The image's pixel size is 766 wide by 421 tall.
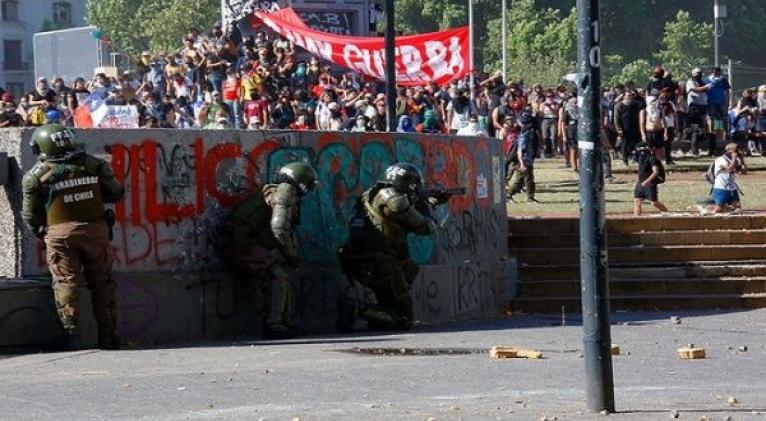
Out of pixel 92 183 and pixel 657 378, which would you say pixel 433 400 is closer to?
pixel 657 378

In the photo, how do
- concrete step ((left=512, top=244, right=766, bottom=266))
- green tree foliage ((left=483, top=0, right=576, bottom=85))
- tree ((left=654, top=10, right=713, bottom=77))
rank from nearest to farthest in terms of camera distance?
concrete step ((left=512, top=244, right=766, bottom=266))
green tree foliage ((left=483, top=0, right=576, bottom=85))
tree ((left=654, top=10, right=713, bottom=77))

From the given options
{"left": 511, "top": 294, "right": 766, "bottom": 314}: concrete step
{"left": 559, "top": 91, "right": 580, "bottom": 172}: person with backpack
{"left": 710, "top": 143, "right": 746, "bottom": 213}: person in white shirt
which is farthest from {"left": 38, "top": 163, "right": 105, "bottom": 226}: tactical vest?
{"left": 559, "top": 91, "right": 580, "bottom": 172}: person with backpack

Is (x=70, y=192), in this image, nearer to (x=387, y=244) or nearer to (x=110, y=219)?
(x=110, y=219)

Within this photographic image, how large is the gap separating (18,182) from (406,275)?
158 inches

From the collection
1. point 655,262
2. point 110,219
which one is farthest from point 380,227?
point 655,262

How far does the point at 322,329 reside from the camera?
1616 centimetres

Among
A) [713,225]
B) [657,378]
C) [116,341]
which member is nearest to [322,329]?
[116,341]

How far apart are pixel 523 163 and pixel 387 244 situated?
9.67 metres

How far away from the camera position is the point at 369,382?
11.3 metres

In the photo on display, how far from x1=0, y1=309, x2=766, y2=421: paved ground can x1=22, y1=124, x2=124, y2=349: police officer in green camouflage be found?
513mm

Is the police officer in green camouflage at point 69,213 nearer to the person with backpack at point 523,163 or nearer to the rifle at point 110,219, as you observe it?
the rifle at point 110,219

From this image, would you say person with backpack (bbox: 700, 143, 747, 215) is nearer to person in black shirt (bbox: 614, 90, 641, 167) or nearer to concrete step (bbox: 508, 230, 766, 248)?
concrete step (bbox: 508, 230, 766, 248)

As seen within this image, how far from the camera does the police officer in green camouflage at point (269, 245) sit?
48.6ft

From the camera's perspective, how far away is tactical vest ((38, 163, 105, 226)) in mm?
13078
